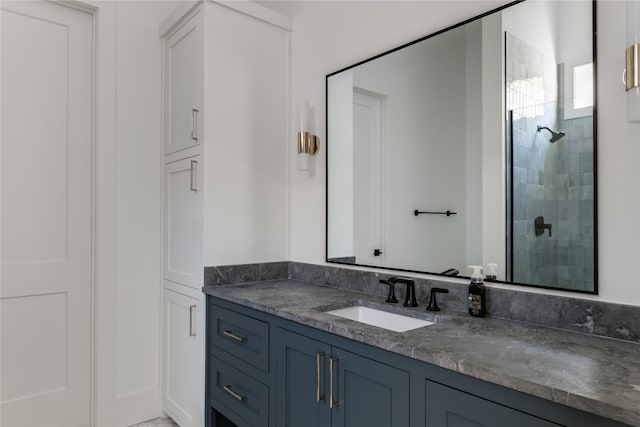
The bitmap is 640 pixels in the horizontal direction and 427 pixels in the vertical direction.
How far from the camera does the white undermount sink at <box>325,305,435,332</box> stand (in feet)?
5.06

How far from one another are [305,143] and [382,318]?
1.03m

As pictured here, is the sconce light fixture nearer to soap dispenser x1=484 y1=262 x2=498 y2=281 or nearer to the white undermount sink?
soap dispenser x1=484 y1=262 x2=498 y2=281

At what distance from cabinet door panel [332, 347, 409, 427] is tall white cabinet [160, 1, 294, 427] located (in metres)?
1.01

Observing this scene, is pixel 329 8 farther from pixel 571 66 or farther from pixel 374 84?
pixel 571 66

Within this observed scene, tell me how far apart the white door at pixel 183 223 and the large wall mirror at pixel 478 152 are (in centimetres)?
71

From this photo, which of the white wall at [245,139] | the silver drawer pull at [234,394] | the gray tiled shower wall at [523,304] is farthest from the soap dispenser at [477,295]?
the white wall at [245,139]

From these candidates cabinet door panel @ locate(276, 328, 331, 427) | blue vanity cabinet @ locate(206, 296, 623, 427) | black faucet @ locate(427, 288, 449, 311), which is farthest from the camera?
black faucet @ locate(427, 288, 449, 311)

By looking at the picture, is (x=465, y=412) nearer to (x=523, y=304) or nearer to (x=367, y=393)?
(x=367, y=393)

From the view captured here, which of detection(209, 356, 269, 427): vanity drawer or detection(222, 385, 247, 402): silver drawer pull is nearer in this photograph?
detection(209, 356, 269, 427): vanity drawer

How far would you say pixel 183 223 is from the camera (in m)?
2.23

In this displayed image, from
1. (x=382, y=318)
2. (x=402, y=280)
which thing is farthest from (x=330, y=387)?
(x=402, y=280)

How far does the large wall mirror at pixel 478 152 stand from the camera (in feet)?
4.13

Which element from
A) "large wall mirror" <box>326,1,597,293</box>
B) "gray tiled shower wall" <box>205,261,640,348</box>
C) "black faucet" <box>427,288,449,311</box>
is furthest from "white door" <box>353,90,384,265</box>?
"black faucet" <box>427,288,449,311</box>

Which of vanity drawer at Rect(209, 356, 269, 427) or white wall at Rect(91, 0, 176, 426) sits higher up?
white wall at Rect(91, 0, 176, 426)
